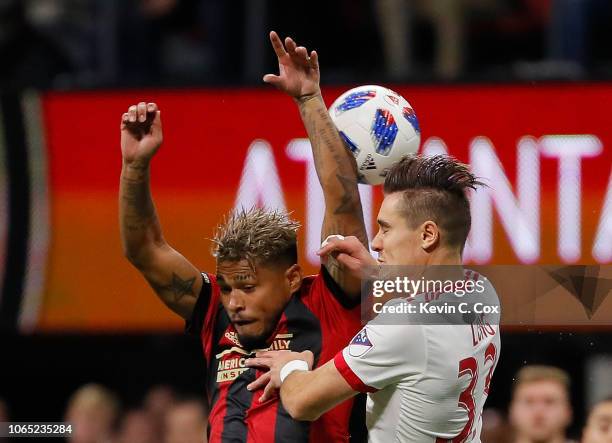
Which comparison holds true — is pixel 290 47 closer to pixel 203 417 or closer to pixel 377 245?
pixel 377 245

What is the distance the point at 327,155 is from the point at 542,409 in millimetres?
1939

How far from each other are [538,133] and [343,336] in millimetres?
3726

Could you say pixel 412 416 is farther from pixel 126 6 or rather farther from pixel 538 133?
pixel 126 6

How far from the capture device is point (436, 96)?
8.00m

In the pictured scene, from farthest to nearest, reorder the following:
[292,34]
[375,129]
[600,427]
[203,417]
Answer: [292,34] → [203,417] → [600,427] → [375,129]

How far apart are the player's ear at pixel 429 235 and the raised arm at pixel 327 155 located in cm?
38

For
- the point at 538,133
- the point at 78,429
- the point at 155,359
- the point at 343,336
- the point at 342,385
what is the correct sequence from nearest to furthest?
1. the point at 342,385
2. the point at 343,336
3. the point at 78,429
4. the point at 538,133
5. the point at 155,359

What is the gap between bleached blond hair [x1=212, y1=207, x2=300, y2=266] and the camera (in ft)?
14.8

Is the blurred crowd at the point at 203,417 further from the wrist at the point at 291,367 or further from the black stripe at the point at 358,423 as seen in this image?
the wrist at the point at 291,367

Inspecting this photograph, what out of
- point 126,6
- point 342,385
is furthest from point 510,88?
point 342,385

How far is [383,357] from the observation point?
4035 mm

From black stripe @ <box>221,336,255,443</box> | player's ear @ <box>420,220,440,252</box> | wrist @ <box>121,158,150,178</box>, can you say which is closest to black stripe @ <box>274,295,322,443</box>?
black stripe @ <box>221,336,255,443</box>

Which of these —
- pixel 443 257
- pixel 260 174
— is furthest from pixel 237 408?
pixel 260 174

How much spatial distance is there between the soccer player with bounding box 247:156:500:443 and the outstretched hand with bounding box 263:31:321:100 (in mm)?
603
